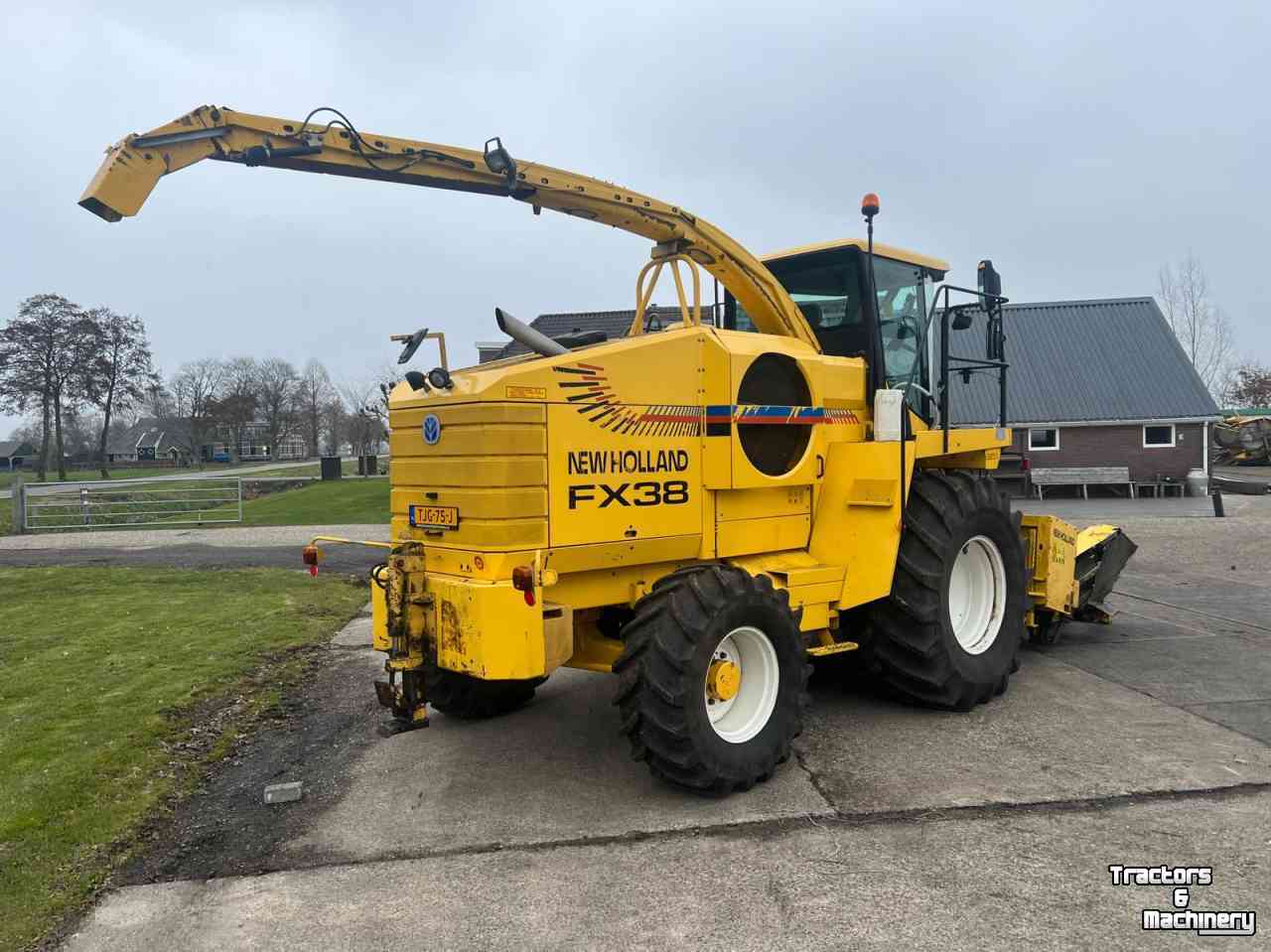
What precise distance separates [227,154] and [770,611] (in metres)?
3.47

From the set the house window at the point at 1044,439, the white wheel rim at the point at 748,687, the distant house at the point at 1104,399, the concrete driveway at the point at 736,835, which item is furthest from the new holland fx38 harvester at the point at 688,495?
the house window at the point at 1044,439

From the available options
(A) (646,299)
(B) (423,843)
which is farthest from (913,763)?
(A) (646,299)

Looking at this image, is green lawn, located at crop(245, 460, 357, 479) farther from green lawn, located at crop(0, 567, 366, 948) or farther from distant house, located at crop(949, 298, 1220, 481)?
green lawn, located at crop(0, 567, 366, 948)

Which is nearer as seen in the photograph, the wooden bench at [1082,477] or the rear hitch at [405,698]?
the rear hitch at [405,698]

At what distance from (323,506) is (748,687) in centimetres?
1990

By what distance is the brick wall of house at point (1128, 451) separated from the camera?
76.3 ft

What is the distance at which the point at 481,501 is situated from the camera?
4.18 m

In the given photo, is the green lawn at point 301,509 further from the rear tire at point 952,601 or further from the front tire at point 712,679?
the front tire at point 712,679

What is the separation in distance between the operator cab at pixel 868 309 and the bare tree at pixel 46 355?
42236 mm

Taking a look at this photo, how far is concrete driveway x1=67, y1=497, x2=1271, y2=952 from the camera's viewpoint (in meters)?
3.24

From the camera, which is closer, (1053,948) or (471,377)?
(1053,948)

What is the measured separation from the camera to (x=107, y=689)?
6.29m

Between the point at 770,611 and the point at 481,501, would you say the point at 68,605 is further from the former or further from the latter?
the point at 770,611

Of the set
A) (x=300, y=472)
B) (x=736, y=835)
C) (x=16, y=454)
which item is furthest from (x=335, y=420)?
(x=736, y=835)
